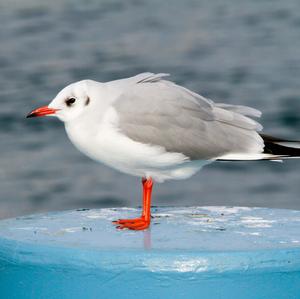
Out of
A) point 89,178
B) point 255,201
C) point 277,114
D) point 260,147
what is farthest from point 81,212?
point 277,114

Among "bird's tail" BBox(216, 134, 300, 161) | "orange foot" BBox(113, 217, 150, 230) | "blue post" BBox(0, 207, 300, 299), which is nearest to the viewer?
"blue post" BBox(0, 207, 300, 299)

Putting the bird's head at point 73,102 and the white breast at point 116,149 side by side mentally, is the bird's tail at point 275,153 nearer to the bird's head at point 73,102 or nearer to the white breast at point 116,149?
the white breast at point 116,149

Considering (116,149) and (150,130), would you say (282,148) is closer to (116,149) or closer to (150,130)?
(150,130)

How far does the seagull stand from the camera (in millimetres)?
4777

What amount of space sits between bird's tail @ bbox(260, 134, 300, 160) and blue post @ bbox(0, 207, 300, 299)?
55 centimetres

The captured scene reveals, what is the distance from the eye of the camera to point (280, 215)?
16.1 feet

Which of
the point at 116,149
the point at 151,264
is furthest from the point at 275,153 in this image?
the point at 151,264

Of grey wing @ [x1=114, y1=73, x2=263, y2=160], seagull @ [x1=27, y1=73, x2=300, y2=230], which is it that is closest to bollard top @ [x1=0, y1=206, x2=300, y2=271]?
seagull @ [x1=27, y1=73, x2=300, y2=230]

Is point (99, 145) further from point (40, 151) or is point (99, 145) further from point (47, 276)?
point (40, 151)

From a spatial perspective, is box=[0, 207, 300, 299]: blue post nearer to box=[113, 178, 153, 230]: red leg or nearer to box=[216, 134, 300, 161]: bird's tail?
box=[113, 178, 153, 230]: red leg

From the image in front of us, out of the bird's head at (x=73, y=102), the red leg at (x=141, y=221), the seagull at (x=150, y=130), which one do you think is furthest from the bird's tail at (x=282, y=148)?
the bird's head at (x=73, y=102)

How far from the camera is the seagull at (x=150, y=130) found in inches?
188

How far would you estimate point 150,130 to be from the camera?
4883 millimetres

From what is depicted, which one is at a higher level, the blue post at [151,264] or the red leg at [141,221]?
the red leg at [141,221]
